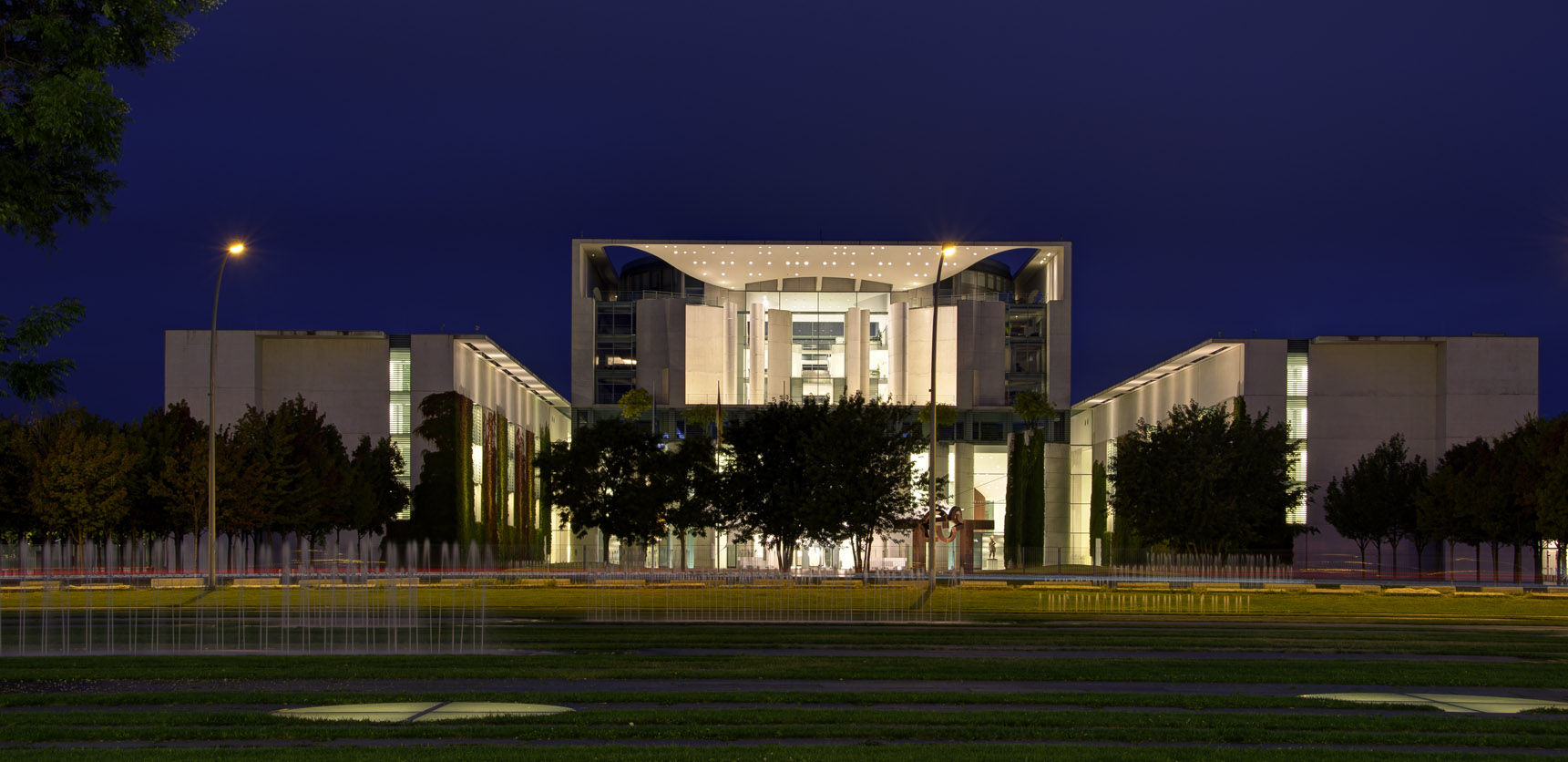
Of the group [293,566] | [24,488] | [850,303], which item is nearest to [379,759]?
[24,488]

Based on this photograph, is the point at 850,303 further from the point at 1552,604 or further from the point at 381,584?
the point at 1552,604

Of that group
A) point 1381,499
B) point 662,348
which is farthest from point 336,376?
point 1381,499

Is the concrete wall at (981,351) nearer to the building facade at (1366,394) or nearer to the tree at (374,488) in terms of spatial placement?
the building facade at (1366,394)

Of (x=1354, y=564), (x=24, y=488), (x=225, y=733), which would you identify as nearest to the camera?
(x=225, y=733)

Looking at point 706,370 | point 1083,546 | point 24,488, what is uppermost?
point 706,370

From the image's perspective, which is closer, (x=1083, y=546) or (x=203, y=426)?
(x=203, y=426)

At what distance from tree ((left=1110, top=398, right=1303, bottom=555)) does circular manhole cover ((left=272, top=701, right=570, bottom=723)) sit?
41.0 metres

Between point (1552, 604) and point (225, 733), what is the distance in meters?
35.4

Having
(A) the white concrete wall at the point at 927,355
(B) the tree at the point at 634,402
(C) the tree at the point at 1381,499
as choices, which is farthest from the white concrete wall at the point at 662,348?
(C) the tree at the point at 1381,499

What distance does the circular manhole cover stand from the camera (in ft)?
40.9

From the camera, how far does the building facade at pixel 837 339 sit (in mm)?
79750

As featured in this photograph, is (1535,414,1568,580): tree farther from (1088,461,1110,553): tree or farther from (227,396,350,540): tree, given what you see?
(227,396,350,540): tree

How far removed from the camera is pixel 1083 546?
84.8 metres

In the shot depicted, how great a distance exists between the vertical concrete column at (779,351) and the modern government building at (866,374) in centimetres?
12
